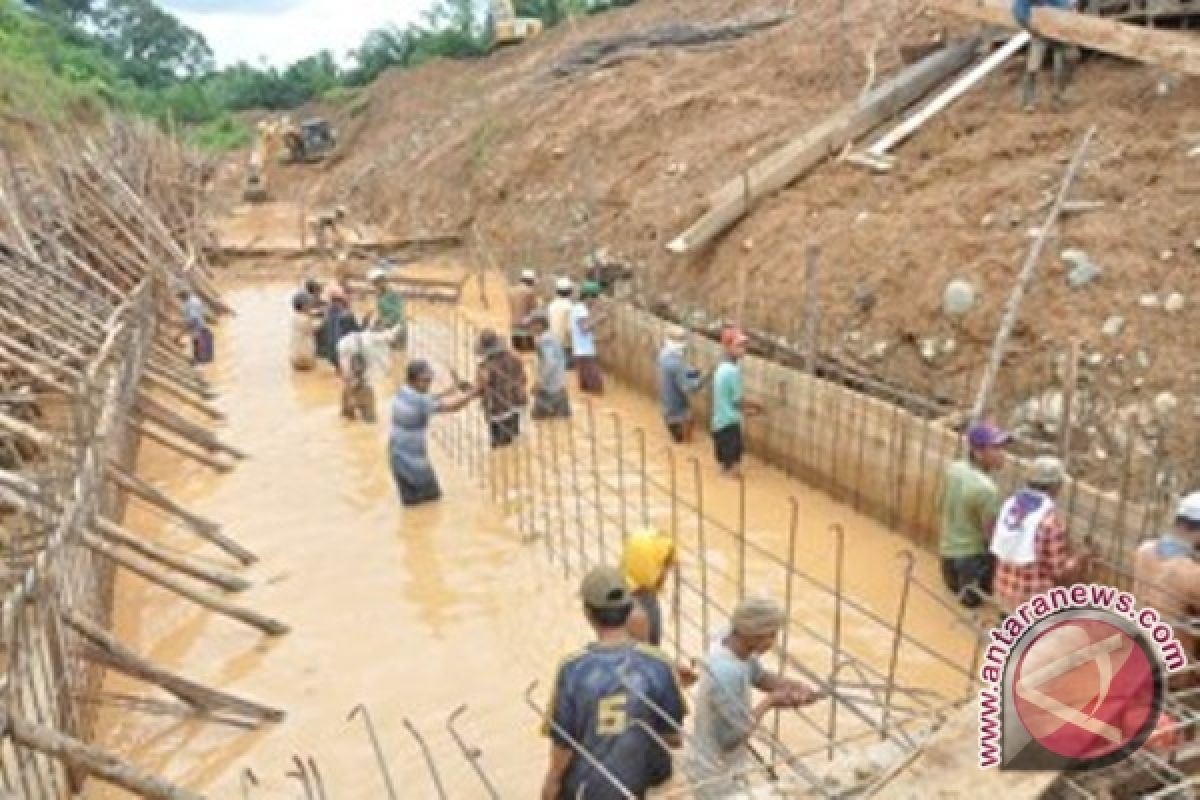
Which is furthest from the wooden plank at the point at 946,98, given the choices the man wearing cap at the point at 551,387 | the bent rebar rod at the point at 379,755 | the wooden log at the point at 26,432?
the bent rebar rod at the point at 379,755

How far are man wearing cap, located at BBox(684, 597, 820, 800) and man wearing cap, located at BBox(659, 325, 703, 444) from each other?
20.0ft

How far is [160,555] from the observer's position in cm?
733

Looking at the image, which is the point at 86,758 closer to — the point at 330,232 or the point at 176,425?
the point at 176,425

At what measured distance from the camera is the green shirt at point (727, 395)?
9.41 meters

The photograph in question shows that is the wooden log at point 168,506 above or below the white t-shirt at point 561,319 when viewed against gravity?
below

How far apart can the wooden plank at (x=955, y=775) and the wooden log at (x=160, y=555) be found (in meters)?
5.31

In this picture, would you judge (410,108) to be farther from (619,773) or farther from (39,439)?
(619,773)

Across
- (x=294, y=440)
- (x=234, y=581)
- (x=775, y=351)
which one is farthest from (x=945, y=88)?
(x=234, y=581)

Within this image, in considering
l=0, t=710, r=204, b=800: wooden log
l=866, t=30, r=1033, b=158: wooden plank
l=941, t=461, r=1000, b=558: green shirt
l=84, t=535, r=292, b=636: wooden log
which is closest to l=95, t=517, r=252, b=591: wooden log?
l=84, t=535, r=292, b=636: wooden log

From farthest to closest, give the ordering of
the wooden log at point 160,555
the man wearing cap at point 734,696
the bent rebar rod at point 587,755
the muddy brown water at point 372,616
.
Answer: the wooden log at point 160,555
the muddy brown water at point 372,616
the man wearing cap at point 734,696
the bent rebar rod at point 587,755

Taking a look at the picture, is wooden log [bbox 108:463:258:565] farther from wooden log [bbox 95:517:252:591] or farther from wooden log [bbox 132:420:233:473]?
wooden log [bbox 132:420:233:473]

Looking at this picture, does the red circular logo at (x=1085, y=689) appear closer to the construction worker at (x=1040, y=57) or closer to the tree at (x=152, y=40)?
the construction worker at (x=1040, y=57)

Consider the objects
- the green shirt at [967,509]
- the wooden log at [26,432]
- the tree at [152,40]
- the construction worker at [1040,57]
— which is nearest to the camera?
the green shirt at [967,509]

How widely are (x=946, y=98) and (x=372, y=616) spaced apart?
8.08 metres
